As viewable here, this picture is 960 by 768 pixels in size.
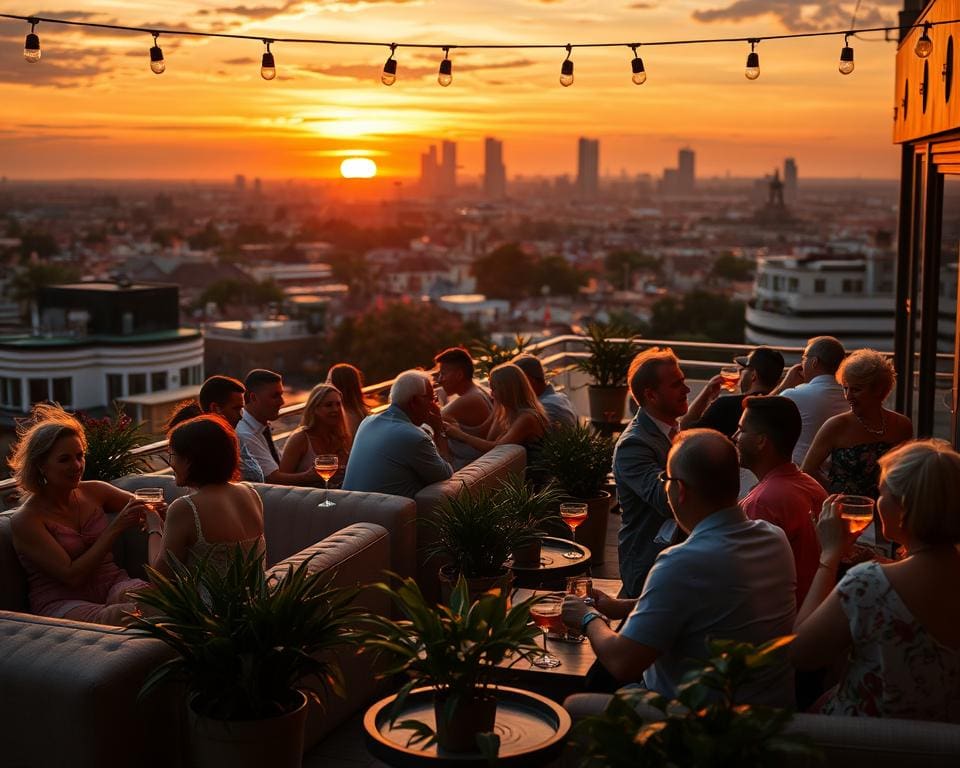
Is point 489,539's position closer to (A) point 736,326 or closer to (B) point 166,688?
(B) point 166,688

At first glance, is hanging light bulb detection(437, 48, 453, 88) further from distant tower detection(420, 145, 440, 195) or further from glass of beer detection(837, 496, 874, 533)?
distant tower detection(420, 145, 440, 195)

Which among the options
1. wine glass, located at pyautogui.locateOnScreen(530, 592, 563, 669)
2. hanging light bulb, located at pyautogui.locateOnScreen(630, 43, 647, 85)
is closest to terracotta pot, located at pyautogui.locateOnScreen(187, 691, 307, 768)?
wine glass, located at pyautogui.locateOnScreen(530, 592, 563, 669)

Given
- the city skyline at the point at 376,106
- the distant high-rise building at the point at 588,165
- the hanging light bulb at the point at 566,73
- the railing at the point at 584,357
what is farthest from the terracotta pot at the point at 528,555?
the distant high-rise building at the point at 588,165

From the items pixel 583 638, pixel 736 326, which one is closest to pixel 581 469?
pixel 583 638

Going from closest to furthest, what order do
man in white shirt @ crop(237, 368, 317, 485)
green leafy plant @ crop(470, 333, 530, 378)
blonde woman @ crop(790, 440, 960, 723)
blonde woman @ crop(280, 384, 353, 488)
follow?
blonde woman @ crop(790, 440, 960, 723) < man in white shirt @ crop(237, 368, 317, 485) < blonde woman @ crop(280, 384, 353, 488) < green leafy plant @ crop(470, 333, 530, 378)

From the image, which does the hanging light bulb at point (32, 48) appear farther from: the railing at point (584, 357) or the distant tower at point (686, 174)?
the distant tower at point (686, 174)

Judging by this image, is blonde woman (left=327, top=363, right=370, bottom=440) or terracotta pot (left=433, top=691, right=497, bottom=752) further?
blonde woman (left=327, top=363, right=370, bottom=440)
